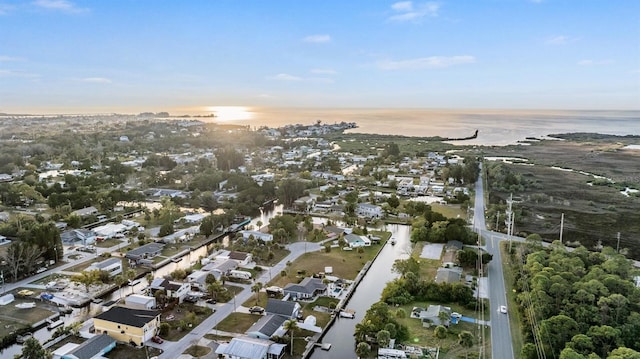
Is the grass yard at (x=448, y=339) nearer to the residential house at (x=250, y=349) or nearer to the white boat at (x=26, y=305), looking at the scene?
the residential house at (x=250, y=349)

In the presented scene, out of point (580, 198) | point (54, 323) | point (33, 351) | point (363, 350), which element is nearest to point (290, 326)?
point (363, 350)

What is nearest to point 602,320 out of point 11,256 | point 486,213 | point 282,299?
point 282,299

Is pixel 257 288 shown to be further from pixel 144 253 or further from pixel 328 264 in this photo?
pixel 144 253

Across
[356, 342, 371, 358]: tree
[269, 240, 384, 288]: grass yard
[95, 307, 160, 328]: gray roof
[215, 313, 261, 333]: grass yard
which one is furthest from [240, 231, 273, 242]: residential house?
[356, 342, 371, 358]: tree

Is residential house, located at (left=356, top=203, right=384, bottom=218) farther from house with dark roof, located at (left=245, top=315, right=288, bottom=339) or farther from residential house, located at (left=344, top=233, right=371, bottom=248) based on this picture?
house with dark roof, located at (left=245, top=315, right=288, bottom=339)

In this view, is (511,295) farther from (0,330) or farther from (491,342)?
(0,330)
